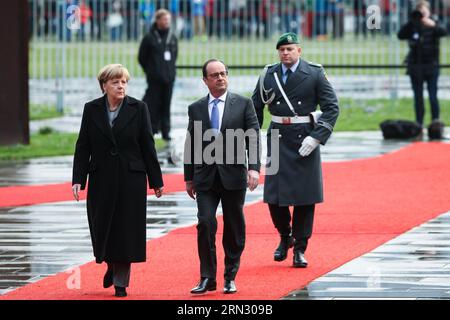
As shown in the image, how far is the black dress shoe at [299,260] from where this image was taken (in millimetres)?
11742

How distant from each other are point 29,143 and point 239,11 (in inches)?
369

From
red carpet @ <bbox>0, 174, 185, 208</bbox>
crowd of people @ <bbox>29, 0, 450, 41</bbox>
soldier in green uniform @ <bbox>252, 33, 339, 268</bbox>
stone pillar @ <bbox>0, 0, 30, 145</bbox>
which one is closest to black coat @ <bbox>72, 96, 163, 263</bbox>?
soldier in green uniform @ <bbox>252, 33, 339, 268</bbox>

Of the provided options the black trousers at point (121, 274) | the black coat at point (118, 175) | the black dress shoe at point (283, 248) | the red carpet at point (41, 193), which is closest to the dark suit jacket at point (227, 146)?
the black coat at point (118, 175)

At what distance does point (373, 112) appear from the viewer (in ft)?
90.6

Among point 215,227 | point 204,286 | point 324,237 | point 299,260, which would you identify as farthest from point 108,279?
point 324,237

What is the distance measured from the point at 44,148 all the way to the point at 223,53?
8530 mm

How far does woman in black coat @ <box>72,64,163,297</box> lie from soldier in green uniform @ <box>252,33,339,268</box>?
1617 mm

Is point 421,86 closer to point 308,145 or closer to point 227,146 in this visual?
point 308,145

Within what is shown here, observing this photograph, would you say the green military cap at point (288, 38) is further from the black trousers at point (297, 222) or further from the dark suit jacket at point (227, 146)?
the black trousers at point (297, 222)

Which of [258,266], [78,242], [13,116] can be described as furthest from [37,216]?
[13,116]

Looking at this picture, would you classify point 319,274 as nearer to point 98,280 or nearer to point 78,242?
point 98,280

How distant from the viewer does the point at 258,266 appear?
11844 mm

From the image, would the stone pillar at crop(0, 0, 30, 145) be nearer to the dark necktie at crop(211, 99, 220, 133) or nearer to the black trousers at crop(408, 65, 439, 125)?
the black trousers at crop(408, 65, 439, 125)

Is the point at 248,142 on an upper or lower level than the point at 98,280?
→ upper
